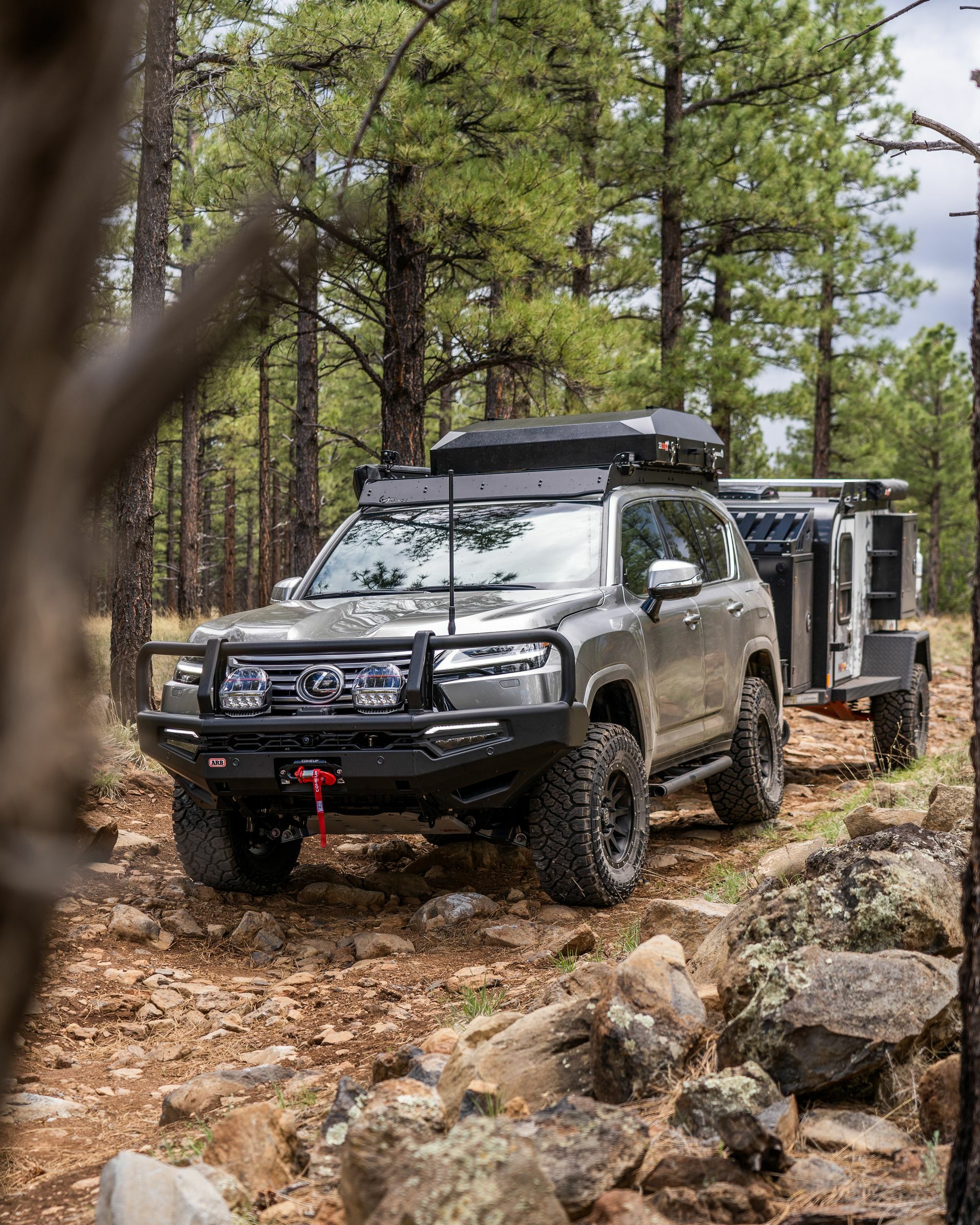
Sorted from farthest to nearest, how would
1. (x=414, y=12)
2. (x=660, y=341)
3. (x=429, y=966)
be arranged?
(x=660, y=341) < (x=414, y=12) < (x=429, y=966)

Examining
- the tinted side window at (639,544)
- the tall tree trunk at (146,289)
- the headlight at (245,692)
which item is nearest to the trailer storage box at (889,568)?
the tinted side window at (639,544)

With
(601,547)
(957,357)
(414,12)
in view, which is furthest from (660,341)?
(957,357)

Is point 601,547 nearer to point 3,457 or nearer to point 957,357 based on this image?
point 3,457

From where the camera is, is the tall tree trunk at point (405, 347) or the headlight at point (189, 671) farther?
the tall tree trunk at point (405, 347)

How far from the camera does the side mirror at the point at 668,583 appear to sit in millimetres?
6215

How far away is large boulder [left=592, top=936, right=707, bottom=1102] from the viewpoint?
3156mm

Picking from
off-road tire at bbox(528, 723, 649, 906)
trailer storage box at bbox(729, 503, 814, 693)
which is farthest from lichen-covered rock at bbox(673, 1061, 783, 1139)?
trailer storage box at bbox(729, 503, 814, 693)

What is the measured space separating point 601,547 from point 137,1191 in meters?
4.49

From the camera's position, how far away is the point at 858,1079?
308 centimetres

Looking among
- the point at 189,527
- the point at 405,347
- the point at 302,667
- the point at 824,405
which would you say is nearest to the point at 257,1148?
the point at 302,667

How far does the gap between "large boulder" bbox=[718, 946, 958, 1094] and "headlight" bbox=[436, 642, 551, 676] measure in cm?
240

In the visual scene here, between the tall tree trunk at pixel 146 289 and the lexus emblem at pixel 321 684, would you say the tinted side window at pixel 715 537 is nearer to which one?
the lexus emblem at pixel 321 684

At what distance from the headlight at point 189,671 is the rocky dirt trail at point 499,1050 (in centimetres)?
109

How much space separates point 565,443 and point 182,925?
131 inches
